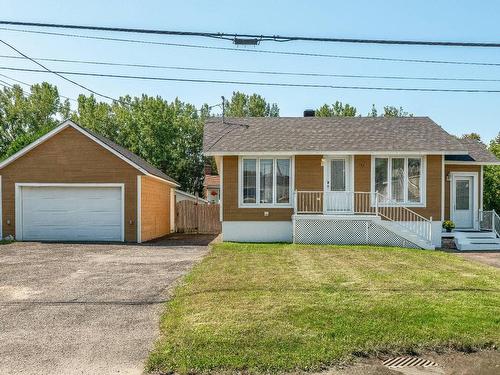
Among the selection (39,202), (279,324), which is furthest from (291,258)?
(39,202)

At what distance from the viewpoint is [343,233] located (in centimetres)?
1655

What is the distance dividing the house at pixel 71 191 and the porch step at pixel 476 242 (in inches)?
481

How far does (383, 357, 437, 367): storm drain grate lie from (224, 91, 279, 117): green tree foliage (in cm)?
4353

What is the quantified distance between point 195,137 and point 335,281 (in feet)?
119

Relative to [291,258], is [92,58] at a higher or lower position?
higher

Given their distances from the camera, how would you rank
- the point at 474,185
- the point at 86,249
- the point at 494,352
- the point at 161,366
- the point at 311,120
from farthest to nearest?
the point at 311,120, the point at 474,185, the point at 86,249, the point at 494,352, the point at 161,366

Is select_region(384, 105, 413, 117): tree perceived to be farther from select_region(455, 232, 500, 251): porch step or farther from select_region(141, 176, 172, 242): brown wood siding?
select_region(455, 232, 500, 251): porch step

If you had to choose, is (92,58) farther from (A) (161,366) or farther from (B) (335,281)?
(A) (161,366)

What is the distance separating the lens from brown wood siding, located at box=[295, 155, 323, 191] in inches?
674

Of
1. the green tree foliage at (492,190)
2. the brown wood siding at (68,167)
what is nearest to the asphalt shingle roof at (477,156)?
the green tree foliage at (492,190)

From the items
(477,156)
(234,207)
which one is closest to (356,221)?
(234,207)

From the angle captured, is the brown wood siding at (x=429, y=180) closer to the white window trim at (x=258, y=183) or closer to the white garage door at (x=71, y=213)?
the white window trim at (x=258, y=183)

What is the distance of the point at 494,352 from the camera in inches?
204

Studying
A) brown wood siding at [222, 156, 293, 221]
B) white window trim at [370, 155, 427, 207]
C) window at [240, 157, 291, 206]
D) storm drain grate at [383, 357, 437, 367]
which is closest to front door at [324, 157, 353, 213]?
white window trim at [370, 155, 427, 207]
